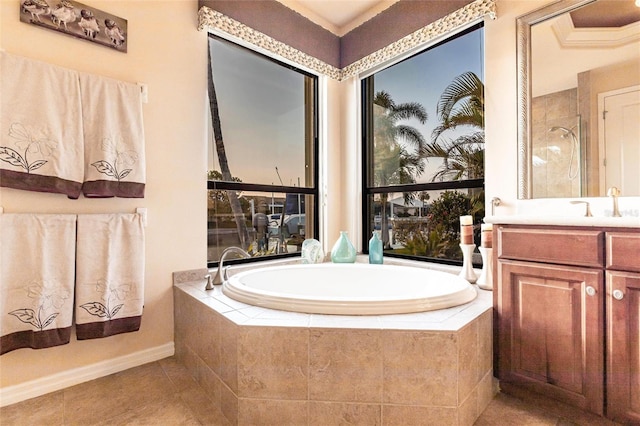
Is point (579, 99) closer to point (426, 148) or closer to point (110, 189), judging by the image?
point (426, 148)

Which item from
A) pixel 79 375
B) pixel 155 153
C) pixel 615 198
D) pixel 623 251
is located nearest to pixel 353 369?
pixel 623 251

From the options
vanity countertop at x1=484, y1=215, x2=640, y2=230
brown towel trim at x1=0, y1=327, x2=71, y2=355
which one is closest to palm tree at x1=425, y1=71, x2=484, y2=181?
vanity countertop at x1=484, y1=215, x2=640, y2=230

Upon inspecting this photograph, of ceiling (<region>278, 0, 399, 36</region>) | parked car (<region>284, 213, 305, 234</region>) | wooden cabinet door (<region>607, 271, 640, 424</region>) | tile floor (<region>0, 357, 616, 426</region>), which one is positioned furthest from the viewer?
parked car (<region>284, 213, 305, 234</region>)

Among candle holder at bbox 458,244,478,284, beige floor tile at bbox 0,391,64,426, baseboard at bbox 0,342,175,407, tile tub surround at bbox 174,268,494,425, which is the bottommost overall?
beige floor tile at bbox 0,391,64,426

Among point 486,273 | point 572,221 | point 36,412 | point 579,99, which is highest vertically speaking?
point 579,99

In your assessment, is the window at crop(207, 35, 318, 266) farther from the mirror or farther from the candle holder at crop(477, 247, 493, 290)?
the mirror

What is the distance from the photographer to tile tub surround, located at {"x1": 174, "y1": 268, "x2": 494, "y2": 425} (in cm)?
125

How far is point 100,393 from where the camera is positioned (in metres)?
1.62

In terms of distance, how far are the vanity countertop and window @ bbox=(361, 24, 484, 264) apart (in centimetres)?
69

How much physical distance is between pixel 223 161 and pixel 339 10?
166cm

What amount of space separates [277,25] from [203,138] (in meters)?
1.12

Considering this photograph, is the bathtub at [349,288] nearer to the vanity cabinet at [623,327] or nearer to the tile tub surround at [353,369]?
the tile tub surround at [353,369]

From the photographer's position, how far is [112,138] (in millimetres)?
1739

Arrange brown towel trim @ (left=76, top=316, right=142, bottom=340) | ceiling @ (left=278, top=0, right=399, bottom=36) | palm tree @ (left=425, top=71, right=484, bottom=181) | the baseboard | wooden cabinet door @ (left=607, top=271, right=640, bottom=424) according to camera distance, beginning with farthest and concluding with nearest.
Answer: ceiling @ (left=278, top=0, right=399, bottom=36), palm tree @ (left=425, top=71, right=484, bottom=181), brown towel trim @ (left=76, top=316, right=142, bottom=340), the baseboard, wooden cabinet door @ (left=607, top=271, right=640, bottom=424)
